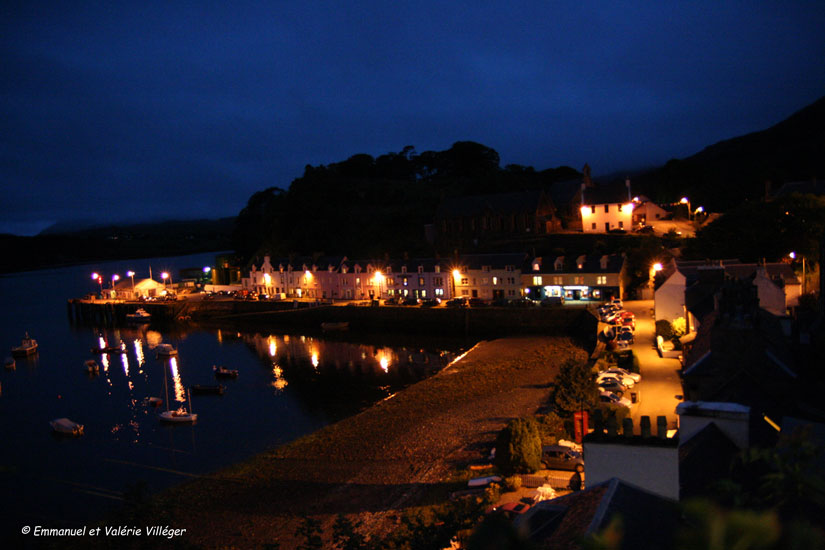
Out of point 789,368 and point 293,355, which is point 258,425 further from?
point 789,368

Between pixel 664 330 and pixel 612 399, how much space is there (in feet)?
36.9

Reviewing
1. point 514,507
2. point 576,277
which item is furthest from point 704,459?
point 576,277

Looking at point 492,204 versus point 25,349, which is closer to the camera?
point 25,349

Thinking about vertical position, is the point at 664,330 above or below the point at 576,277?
below

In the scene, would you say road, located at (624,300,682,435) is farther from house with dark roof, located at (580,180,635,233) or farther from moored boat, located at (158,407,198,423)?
house with dark roof, located at (580,180,635,233)

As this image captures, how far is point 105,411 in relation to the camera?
32938 mm

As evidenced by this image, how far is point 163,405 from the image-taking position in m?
33.3

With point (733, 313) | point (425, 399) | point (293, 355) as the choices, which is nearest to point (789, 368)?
point (733, 313)

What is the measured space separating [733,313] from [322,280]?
5374 cm

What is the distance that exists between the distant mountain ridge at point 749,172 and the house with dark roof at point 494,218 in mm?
20100

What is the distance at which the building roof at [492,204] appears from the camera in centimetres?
6912

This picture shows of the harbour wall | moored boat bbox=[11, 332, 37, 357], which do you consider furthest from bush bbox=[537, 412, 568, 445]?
moored boat bbox=[11, 332, 37, 357]

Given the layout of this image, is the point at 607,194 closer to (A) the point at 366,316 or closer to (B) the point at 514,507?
(A) the point at 366,316

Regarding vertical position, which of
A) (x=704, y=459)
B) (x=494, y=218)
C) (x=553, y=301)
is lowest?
(x=553, y=301)
